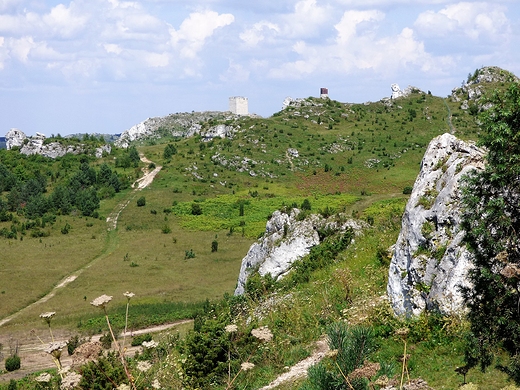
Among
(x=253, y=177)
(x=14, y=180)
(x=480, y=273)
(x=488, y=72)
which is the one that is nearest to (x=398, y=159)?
(x=253, y=177)

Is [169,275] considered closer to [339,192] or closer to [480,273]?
[339,192]

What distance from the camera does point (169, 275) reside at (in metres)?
50.7

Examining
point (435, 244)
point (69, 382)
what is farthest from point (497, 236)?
point (69, 382)

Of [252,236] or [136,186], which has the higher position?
[136,186]

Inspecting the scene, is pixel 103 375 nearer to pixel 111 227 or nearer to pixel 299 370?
pixel 299 370

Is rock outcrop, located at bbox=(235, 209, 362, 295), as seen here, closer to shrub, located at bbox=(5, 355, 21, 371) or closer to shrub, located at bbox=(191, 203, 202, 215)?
shrub, located at bbox=(5, 355, 21, 371)

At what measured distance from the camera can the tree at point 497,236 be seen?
844 centimetres

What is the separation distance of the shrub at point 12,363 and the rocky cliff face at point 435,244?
88.1 ft

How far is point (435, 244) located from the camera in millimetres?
12453

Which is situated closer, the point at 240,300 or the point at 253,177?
the point at 240,300

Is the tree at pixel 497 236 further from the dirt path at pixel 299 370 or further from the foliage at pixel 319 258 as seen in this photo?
the foliage at pixel 319 258

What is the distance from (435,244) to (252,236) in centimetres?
5011

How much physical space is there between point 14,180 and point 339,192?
5761 cm

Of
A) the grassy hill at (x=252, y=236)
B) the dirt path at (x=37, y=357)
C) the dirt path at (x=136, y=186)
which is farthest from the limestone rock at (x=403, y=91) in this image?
the dirt path at (x=37, y=357)
